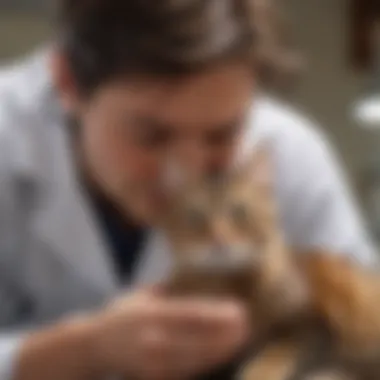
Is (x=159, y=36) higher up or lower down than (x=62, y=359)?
higher up

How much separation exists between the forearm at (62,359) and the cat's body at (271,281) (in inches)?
2.3

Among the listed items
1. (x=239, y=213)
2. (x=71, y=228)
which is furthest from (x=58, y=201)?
(x=239, y=213)

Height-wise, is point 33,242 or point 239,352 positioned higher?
point 33,242

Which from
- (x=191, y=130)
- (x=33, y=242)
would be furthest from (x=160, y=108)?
(x=33, y=242)

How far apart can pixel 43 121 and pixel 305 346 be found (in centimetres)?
22

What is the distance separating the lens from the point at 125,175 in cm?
54

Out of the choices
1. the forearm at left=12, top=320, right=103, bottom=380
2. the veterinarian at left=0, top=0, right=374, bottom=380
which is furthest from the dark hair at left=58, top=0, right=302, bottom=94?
the forearm at left=12, top=320, right=103, bottom=380

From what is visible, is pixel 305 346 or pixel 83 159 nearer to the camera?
pixel 305 346

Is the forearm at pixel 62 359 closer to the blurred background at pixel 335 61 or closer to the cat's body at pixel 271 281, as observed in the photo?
the cat's body at pixel 271 281

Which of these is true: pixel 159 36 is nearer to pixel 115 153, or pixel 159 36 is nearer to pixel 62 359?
pixel 115 153

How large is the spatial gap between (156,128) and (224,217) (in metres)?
0.07

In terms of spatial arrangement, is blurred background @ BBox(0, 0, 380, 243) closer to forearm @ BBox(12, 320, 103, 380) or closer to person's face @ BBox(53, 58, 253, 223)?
person's face @ BBox(53, 58, 253, 223)

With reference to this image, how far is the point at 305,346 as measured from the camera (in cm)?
46

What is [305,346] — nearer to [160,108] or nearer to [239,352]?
[239,352]
